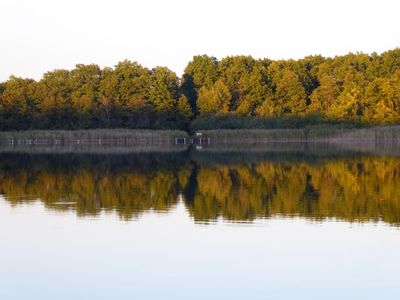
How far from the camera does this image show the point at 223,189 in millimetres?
17625

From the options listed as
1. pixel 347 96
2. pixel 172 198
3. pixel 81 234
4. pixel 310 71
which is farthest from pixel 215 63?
pixel 81 234

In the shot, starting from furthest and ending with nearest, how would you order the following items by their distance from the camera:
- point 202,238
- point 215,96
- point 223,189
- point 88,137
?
1. point 215,96
2. point 88,137
3. point 223,189
4. point 202,238

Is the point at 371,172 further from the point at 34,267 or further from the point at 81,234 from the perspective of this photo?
the point at 34,267

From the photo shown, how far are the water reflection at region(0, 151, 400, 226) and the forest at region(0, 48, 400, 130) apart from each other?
33.7 meters

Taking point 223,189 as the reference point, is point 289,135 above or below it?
above

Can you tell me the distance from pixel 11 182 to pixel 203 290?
13519mm

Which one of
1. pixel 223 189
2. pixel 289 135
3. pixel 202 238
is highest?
pixel 289 135

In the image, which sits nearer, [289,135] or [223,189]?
[223,189]

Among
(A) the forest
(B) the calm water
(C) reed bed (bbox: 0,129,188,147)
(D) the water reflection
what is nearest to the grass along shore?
(C) reed bed (bbox: 0,129,188,147)

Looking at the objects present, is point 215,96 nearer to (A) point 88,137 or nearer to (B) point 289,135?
(B) point 289,135

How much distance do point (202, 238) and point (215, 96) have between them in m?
52.0

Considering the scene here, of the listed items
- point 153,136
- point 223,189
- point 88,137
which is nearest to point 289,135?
point 153,136

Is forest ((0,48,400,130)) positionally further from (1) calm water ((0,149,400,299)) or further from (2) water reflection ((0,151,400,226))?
(1) calm water ((0,149,400,299))

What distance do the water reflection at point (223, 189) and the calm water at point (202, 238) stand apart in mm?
42
